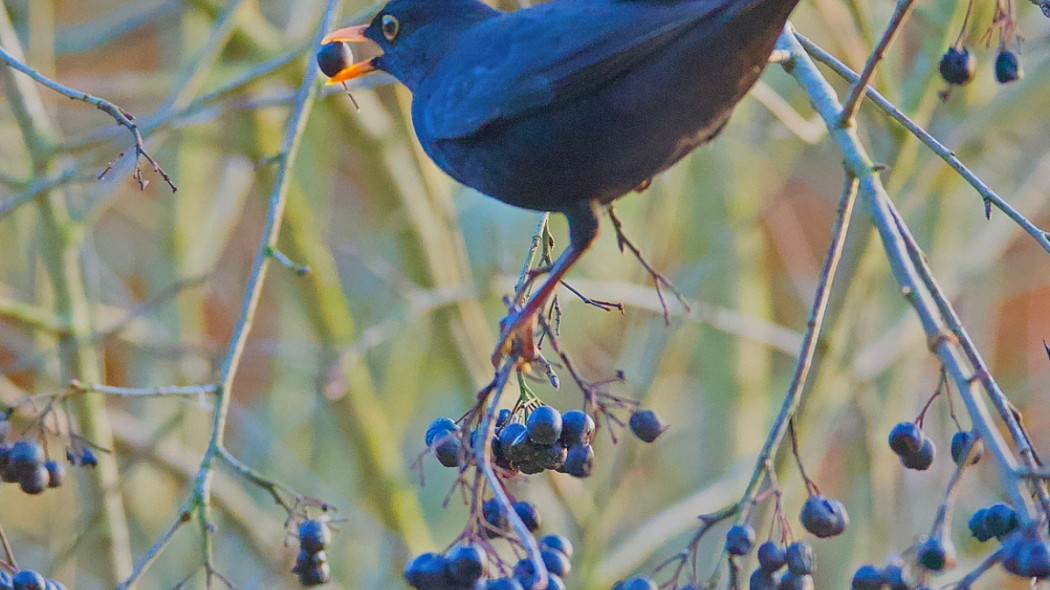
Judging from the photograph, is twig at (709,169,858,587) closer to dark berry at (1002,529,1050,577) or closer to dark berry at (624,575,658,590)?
dark berry at (624,575,658,590)

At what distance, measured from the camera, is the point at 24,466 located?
2.36m

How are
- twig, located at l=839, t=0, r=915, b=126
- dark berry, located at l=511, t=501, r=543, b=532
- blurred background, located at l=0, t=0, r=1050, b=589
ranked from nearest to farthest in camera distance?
twig, located at l=839, t=0, r=915, b=126
dark berry, located at l=511, t=501, r=543, b=532
blurred background, located at l=0, t=0, r=1050, b=589

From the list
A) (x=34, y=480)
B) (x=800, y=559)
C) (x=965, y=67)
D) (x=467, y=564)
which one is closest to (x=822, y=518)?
(x=800, y=559)

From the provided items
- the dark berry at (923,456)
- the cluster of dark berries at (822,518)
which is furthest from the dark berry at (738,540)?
the dark berry at (923,456)

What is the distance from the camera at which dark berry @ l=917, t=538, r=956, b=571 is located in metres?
1.70

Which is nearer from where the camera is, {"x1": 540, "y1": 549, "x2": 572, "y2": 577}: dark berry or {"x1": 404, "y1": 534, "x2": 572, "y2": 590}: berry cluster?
{"x1": 404, "y1": 534, "x2": 572, "y2": 590}: berry cluster

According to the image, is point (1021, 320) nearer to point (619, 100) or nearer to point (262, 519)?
point (262, 519)

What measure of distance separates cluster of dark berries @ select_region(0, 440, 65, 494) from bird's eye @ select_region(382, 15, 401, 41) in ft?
3.75

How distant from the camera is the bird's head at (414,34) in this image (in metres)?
2.59

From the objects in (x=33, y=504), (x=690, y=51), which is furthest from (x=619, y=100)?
(x=33, y=504)

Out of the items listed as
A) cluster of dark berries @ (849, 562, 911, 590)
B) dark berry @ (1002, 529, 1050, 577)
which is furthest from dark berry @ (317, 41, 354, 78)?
dark berry @ (1002, 529, 1050, 577)

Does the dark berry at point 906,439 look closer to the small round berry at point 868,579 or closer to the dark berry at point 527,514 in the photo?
the small round berry at point 868,579

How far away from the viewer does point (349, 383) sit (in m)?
4.65

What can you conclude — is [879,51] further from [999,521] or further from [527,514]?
[527,514]
